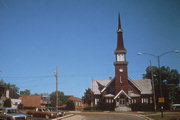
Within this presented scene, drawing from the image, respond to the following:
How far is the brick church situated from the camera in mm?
54031

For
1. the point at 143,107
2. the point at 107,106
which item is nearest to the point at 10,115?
the point at 107,106

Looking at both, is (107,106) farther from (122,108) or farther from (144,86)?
(144,86)

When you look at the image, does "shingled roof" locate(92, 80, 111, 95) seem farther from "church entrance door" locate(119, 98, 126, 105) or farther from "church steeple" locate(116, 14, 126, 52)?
"church steeple" locate(116, 14, 126, 52)

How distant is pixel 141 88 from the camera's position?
5969cm

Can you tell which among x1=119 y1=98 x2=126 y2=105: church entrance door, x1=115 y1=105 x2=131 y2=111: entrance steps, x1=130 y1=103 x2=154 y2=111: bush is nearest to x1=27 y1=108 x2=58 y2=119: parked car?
x1=115 y1=105 x2=131 y2=111: entrance steps

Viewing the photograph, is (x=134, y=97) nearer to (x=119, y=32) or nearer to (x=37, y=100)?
(x=119, y=32)

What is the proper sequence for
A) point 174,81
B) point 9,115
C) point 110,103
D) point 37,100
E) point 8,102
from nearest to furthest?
point 9,115, point 8,102, point 110,103, point 37,100, point 174,81

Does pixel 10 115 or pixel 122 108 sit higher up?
pixel 10 115

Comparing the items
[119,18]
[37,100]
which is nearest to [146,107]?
[119,18]

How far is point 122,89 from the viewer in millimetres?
54688

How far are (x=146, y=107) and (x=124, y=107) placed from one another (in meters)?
5.12

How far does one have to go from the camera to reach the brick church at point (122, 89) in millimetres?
54031

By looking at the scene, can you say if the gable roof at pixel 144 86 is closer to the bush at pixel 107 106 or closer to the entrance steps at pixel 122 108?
the entrance steps at pixel 122 108

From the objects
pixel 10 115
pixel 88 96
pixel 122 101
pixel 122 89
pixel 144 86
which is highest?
pixel 144 86
